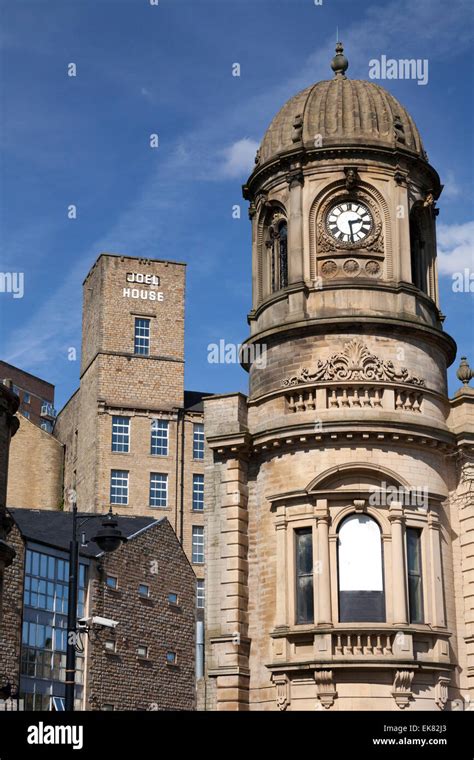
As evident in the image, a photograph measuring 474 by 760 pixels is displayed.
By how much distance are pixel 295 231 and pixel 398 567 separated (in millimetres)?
10039

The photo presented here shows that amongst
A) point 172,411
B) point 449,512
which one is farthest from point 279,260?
point 172,411

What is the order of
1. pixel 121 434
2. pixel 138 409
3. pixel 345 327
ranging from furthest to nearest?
1. pixel 138 409
2. pixel 121 434
3. pixel 345 327

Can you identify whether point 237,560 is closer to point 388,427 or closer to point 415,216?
point 388,427

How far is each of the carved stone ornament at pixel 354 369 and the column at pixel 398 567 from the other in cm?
350

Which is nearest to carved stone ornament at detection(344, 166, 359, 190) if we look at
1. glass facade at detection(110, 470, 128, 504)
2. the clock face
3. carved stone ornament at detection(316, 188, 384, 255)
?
carved stone ornament at detection(316, 188, 384, 255)

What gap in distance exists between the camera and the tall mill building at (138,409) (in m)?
73.2

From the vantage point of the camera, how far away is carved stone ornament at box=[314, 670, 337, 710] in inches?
1266

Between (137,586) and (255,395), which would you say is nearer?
(255,395)

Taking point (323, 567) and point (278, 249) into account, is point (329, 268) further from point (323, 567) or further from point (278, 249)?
point (323, 567)

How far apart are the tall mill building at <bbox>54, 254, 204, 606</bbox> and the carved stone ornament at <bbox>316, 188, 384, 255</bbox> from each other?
37.4 m

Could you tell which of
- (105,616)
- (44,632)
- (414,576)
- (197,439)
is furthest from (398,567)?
(197,439)

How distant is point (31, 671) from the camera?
5372cm

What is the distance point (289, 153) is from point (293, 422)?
8.09 m

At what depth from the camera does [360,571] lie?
3347 cm
